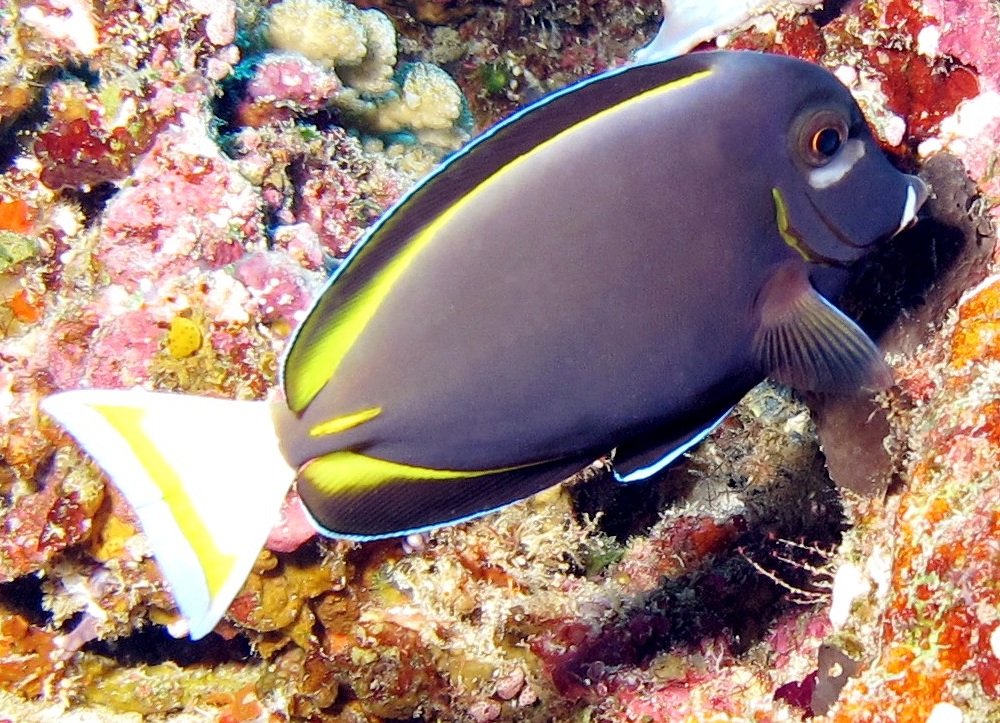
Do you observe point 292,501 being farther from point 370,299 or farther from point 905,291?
point 905,291

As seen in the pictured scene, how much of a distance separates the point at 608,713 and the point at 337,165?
313 cm

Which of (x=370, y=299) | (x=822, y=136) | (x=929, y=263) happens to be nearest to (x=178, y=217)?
(x=370, y=299)

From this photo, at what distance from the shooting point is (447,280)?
59.9 inches

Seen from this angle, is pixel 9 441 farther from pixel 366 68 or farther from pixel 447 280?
pixel 366 68

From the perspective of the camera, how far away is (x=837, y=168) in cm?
170

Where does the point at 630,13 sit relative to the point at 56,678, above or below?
above

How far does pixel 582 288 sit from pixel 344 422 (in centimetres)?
52

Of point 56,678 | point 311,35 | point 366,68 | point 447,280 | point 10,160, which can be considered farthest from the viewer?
point 366,68

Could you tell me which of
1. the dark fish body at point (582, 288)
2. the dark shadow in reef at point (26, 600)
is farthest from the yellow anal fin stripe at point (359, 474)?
the dark shadow in reef at point (26, 600)

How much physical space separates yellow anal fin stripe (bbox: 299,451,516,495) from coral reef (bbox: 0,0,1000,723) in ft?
5.33

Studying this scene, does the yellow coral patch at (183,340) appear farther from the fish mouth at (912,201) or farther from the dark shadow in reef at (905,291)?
the fish mouth at (912,201)

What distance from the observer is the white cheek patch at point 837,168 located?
168 cm

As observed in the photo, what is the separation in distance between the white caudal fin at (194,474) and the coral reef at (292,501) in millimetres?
1647

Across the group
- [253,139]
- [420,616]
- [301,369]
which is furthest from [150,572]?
[301,369]
